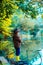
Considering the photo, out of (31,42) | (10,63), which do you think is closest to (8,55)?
(10,63)

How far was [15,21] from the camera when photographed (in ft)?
9.59

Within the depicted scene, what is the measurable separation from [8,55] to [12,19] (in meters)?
0.43

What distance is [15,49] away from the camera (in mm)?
2959

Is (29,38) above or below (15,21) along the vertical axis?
below

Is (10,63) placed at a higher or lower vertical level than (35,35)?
lower

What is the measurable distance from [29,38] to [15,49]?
8.4 inches

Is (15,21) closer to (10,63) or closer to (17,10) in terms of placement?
(17,10)

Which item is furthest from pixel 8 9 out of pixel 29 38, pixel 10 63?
pixel 10 63

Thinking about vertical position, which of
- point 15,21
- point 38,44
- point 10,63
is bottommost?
point 10,63

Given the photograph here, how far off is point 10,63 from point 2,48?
0.20 m

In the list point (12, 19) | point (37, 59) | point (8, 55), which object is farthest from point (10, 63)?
point (12, 19)

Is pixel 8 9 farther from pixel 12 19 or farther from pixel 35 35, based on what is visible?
pixel 35 35

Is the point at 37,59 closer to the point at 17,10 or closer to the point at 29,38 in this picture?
the point at 29,38

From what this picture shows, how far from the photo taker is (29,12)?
2971mm
